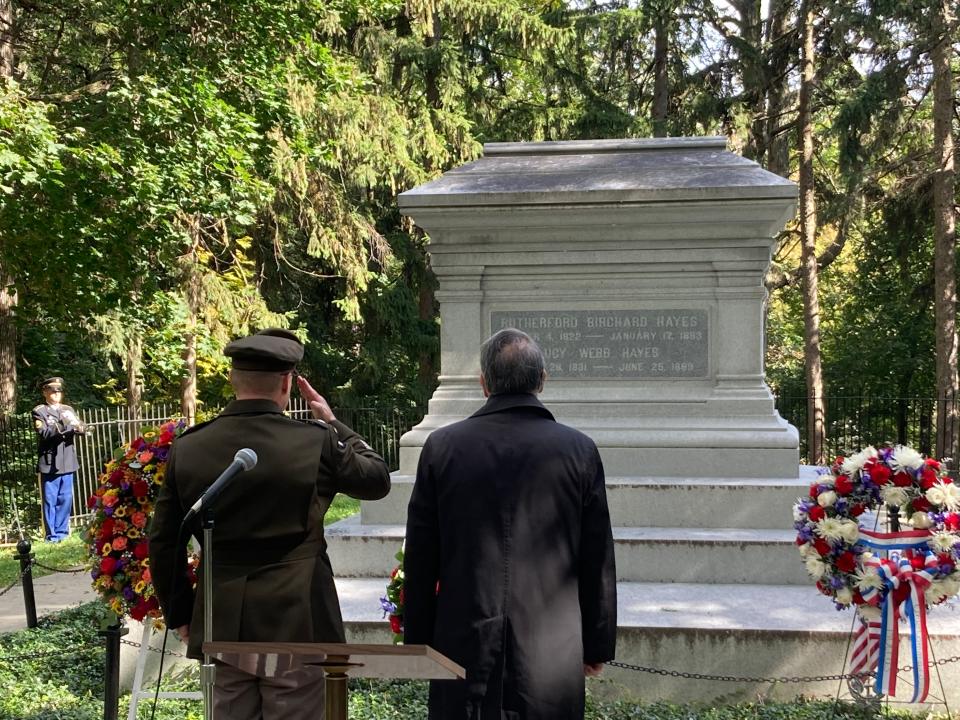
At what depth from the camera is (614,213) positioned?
8125mm

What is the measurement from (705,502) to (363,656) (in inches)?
220

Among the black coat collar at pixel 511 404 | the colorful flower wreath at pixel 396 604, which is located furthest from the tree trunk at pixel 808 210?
the black coat collar at pixel 511 404

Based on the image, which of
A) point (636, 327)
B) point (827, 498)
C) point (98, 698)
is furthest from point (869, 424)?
A: point (98, 698)

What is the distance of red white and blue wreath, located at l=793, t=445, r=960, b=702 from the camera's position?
17.3ft

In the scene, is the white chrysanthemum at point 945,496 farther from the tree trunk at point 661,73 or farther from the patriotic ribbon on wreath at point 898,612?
the tree trunk at point 661,73

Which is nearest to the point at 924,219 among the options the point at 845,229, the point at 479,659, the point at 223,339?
the point at 845,229

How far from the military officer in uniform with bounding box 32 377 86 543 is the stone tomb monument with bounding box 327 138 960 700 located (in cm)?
634

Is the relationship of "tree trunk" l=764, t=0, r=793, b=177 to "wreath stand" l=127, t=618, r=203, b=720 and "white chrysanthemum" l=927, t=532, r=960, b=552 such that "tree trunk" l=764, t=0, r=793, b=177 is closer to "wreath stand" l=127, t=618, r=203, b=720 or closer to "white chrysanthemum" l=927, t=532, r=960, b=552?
"white chrysanthemum" l=927, t=532, r=960, b=552

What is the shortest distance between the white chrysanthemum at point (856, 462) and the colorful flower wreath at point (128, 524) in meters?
3.54

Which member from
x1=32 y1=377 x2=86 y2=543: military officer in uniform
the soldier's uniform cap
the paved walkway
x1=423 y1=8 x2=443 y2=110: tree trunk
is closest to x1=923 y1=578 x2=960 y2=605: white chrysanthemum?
the soldier's uniform cap

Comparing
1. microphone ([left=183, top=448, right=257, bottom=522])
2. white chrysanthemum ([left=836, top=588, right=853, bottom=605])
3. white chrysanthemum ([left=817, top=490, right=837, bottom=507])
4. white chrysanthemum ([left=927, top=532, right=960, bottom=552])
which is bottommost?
white chrysanthemum ([left=836, top=588, right=853, bottom=605])

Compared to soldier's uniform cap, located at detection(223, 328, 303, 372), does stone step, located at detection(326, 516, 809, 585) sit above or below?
below

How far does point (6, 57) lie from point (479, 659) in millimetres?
14834

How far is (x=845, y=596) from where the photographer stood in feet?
17.6
